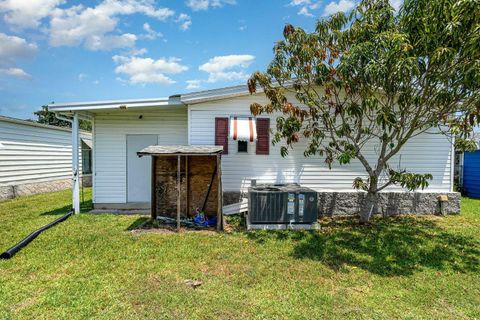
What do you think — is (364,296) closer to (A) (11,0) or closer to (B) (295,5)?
(B) (295,5)

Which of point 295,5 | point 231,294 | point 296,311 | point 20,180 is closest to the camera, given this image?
point 296,311

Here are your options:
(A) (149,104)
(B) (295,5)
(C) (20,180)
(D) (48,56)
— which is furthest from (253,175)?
(D) (48,56)

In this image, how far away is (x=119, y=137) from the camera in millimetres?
8141

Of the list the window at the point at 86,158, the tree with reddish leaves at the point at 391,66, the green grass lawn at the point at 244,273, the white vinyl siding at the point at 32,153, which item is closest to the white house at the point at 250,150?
the tree with reddish leaves at the point at 391,66

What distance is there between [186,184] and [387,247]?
192 inches

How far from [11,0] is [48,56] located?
6.88 m

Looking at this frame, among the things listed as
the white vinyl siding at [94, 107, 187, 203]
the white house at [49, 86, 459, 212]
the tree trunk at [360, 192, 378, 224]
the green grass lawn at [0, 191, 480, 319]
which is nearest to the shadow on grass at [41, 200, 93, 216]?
the white vinyl siding at [94, 107, 187, 203]

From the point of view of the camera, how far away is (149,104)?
7211 millimetres

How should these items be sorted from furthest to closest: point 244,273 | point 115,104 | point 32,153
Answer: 1. point 32,153
2. point 115,104
3. point 244,273

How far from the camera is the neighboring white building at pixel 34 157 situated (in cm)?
973

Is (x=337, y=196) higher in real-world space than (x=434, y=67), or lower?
lower

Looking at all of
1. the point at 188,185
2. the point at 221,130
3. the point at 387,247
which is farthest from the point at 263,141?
the point at 387,247

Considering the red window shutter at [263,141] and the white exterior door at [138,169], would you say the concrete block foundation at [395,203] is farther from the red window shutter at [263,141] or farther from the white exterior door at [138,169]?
the white exterior door at [138,169]

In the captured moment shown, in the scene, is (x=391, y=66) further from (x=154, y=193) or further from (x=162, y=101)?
(x=154, y=193)
